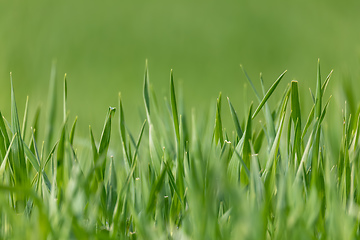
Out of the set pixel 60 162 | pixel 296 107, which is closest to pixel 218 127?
pixel 296 107

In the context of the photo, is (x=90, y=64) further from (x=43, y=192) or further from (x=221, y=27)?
(x=43, y=192)

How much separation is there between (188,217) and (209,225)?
0.08 metres

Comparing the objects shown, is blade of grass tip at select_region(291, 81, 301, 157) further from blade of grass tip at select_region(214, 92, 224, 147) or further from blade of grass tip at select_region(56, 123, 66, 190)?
blade of grass tip at select_region(56, 123, 66, 190)

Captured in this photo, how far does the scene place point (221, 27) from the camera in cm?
265

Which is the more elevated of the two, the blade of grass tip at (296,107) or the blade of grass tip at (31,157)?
the blade of grass tip at (296,107)

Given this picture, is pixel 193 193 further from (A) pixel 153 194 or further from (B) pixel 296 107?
(B) pixel 296 107

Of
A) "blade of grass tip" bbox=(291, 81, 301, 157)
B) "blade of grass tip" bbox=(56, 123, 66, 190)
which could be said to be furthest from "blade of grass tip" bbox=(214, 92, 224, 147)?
"blade of grass tip" bbox=(56, 123, 66, 190)

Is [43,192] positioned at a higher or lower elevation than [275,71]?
lower

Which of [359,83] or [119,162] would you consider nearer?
[119,162]

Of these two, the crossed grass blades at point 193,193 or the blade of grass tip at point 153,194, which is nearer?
the crossed grass blades at point 193,193

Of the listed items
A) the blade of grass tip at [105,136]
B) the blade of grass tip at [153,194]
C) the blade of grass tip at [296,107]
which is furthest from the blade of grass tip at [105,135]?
the blade of grass tip at [296,107]

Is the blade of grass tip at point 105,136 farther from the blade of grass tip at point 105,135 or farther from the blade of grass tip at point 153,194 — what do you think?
the blade of grass tip at point 153,194

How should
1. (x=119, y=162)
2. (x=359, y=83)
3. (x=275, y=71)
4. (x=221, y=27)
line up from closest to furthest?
(x=119, y=162), (x=359, y=83), (x=275, y=71), (x=221, y=27)

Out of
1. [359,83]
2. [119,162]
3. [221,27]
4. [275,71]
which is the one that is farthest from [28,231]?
[221,27]
